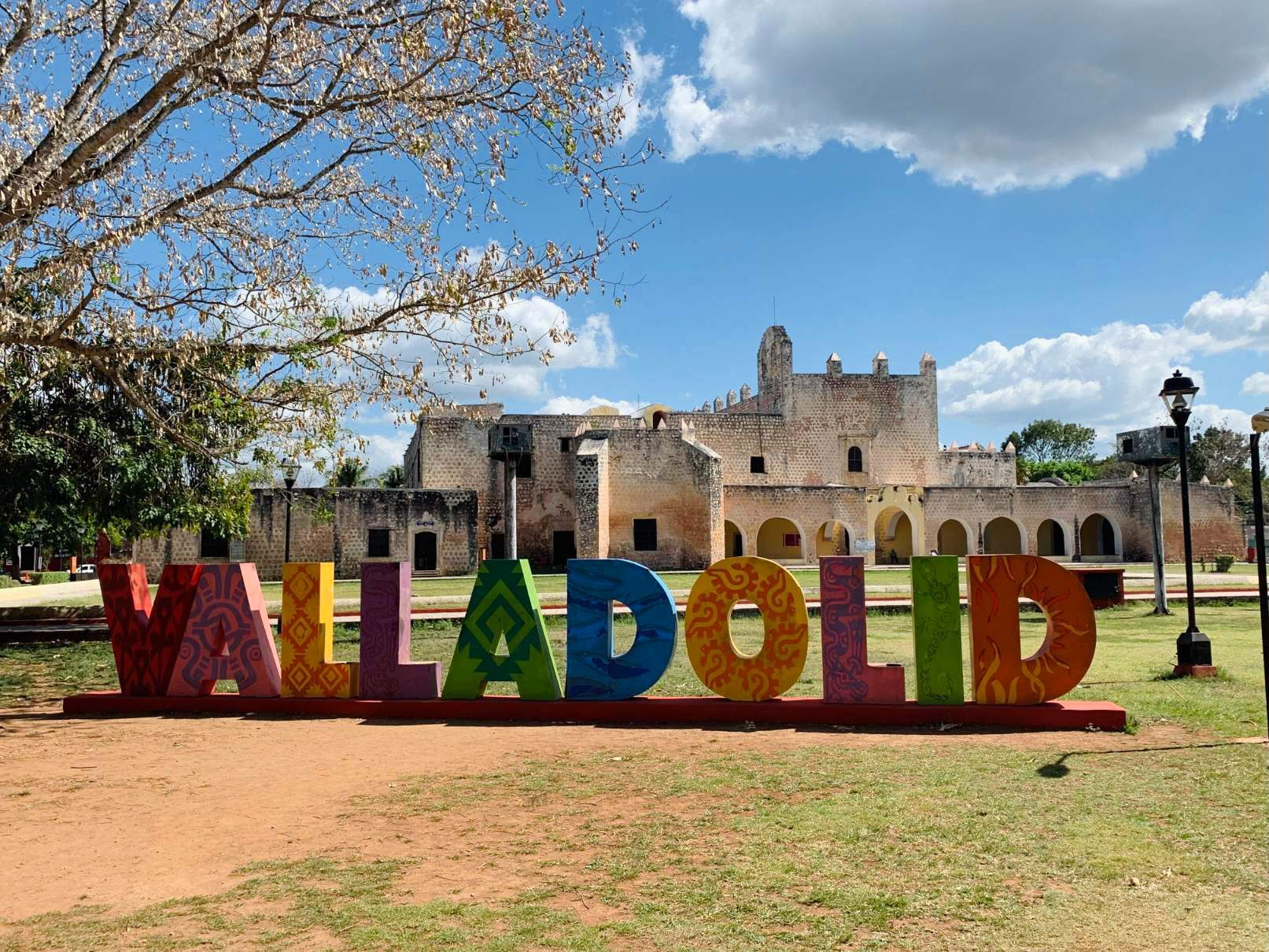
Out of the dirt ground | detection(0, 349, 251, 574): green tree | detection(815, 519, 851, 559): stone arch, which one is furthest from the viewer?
detection(815, 519, 851, 559): stone arch

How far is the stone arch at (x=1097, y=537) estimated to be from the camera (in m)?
36.7

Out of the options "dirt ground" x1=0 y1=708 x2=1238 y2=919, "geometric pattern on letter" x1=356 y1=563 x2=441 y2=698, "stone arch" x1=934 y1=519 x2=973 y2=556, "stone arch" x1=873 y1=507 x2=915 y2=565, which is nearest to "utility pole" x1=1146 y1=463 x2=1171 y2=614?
"dirt ground" x1=0 y1=708 x2=1238 y2=919

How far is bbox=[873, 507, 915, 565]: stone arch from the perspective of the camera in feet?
118

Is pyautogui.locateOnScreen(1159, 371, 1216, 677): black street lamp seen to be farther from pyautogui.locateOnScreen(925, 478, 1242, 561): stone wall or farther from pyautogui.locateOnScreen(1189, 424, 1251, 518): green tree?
pyautogui.locateOnScreen(1189, 424, 1251, 518): green tree

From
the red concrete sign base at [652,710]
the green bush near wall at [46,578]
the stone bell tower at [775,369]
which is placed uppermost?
the stone bell tower at [775,369]

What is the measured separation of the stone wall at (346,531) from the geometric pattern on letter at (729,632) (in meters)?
22.1

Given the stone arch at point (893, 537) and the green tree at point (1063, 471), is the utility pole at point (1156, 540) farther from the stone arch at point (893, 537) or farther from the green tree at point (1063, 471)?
the green tree at point (1063, 471)

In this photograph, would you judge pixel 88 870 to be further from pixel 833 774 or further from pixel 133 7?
pixel 133 7

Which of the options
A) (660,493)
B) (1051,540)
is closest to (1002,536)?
(1051,540)

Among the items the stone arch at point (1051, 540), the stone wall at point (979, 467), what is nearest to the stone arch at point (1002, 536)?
the stone arch at point (1051, 540)

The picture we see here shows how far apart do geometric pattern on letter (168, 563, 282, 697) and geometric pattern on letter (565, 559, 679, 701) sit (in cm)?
260

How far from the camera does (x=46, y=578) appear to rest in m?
30.0

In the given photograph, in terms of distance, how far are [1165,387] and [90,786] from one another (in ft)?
33.1

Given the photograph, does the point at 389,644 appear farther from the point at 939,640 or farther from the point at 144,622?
the point at 939,640
